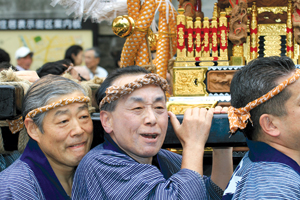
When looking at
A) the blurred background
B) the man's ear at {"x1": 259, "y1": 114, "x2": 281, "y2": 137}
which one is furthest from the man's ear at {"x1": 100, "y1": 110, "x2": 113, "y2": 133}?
the blurred background

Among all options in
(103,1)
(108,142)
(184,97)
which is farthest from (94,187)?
(103,1)

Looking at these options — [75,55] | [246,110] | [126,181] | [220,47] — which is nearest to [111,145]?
[126,181]

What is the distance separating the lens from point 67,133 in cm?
162

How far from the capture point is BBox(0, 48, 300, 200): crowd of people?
1.26m

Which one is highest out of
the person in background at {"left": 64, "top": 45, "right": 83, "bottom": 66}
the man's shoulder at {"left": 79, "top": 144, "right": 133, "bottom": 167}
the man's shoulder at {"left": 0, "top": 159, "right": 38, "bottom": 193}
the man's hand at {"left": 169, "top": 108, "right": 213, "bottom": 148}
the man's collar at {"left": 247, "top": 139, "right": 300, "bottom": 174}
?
the person in background at {"left": 64, "top": 45, "right": 83, "bottom": 66}

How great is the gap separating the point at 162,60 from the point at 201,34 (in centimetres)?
43

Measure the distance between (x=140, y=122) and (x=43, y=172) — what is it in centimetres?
58

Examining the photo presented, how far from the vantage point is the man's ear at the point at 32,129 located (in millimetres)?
1688

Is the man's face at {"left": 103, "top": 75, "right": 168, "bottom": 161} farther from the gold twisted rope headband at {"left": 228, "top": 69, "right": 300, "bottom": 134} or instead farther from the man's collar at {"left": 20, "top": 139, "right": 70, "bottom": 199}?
the man's collar at {"left": 20, "top": 139, "right": 70, "bottom": 199}

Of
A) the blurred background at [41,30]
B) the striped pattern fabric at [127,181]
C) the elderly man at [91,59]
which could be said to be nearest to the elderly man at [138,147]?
the striped pattern fabric at [127,181]

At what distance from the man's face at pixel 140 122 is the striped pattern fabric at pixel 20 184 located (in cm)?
44

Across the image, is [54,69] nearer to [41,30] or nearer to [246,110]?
[246,110]

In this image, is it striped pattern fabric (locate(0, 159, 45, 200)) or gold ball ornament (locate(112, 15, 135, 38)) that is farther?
gold ball ornament (locate(112, 15, 135, 38))

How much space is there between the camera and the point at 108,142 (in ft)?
5.06
